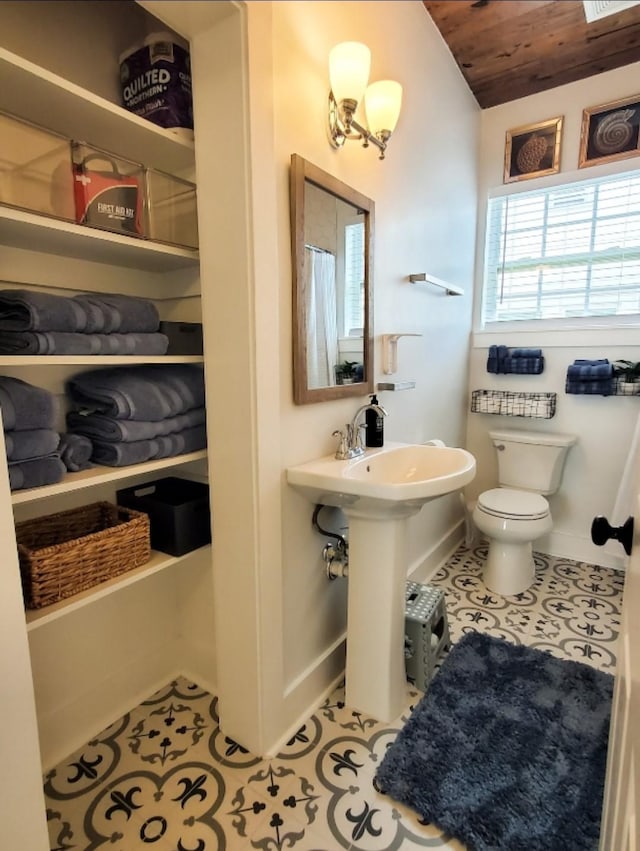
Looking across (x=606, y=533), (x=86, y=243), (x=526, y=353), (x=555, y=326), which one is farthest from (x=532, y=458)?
(x=86, y=243)

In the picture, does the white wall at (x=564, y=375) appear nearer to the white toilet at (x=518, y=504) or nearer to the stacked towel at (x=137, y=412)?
the white toilet at (x=518, y=504)

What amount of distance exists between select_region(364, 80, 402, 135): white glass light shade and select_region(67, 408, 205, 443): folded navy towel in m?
1.07

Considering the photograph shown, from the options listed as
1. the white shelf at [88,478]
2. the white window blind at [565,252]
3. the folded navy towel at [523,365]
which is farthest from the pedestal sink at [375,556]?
the white window blind at [565,252]

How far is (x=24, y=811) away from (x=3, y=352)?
92 cm

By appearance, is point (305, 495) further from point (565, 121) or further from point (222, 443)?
point (565, 121)

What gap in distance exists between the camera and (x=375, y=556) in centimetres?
141

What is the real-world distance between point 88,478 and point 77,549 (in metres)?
0.20

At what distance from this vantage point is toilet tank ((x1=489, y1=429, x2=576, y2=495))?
2.40 m

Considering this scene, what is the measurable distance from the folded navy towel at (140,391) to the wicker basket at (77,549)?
33 centimetres

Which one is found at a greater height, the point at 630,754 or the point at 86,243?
the point at 86,243

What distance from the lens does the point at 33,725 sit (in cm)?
84

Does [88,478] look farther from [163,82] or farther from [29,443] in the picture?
[163,82]

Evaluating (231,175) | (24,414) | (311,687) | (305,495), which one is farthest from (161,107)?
(311,687)

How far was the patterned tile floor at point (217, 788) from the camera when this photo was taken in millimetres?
1118
